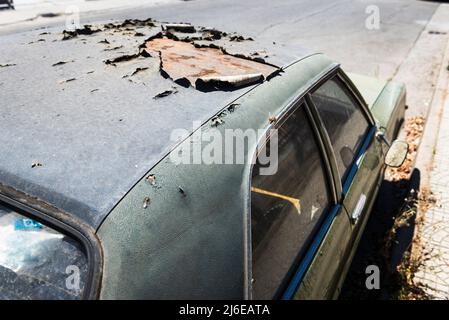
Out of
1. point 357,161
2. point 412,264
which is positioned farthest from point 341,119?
point 412,264

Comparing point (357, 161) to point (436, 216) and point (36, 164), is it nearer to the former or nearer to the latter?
point (436, 216)

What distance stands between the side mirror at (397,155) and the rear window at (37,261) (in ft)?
7.30

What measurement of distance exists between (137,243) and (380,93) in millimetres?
3244

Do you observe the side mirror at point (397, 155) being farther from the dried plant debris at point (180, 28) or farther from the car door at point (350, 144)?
the dried plant debris at point (180, 28)

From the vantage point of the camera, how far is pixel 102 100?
5.22 feet

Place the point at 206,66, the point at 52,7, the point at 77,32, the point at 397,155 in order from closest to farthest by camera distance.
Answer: the point at 206,66, the point at 77,32, the point at 397,155, the point at 52,7

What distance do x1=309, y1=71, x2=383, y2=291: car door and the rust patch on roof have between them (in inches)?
16.2

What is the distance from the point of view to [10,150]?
1329 millimetres

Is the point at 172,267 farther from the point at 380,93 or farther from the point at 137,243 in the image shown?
the point at 380,93

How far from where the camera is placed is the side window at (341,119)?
236cm

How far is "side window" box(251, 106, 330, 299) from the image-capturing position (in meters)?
1.55

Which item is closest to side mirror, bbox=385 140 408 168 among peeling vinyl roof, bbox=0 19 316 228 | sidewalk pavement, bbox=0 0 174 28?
peeling vinyl roof, bbox=0 19 316 228

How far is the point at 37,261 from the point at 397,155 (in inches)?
93.0
